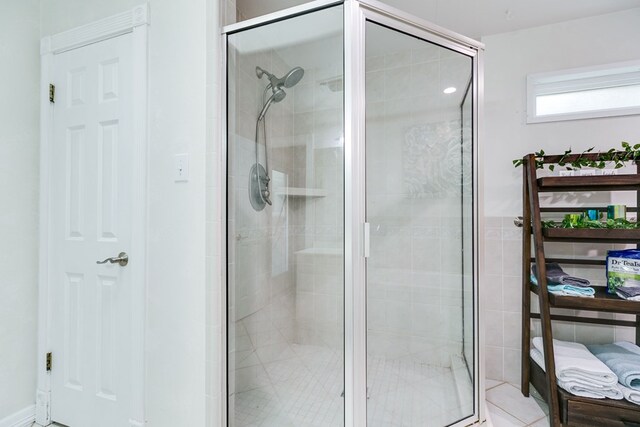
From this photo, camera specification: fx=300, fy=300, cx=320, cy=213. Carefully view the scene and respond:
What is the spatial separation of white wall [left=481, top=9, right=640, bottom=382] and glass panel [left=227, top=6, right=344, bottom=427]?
1357mm

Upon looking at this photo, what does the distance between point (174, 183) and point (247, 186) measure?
1.10 ft

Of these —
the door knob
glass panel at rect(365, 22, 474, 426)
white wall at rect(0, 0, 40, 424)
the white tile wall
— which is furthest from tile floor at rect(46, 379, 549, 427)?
the door knob

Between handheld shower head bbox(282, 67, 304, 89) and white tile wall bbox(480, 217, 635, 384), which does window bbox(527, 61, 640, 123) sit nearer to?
white tile wall bbox(480, 217, 635, 384)

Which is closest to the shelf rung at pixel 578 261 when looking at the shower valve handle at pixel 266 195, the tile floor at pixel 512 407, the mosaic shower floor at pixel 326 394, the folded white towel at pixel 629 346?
the folded white towel at pixel 629 346

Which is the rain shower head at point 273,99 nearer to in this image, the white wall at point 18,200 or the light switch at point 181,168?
the light switch at point 181,168

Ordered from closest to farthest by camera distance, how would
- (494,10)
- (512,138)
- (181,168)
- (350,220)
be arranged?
1. (350,220)
2. (181,168)
3. (494,10)
4. (512,138)

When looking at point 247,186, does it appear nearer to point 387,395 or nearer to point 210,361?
point 210,361

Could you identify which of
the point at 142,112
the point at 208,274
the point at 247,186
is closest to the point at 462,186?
the point at 247,186

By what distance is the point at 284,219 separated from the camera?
4.97 ft

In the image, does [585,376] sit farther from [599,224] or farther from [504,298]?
[599,224]

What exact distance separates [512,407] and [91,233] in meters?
2.58

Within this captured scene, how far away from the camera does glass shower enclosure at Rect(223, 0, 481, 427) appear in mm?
1282

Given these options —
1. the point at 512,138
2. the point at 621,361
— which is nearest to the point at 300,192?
the point at 512,138

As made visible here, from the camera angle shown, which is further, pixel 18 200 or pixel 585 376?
pixel 18 200
